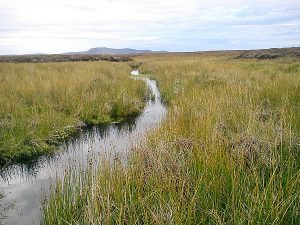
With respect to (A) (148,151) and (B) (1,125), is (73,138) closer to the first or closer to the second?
(B) (1,125)

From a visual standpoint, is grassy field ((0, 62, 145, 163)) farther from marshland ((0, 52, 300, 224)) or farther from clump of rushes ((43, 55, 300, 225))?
clump of rushes ((43, 55, 300, 225))

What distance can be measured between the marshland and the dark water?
0.08 feet

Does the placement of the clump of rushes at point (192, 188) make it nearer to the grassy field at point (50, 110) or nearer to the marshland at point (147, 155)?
the marshland at point (147, 155)

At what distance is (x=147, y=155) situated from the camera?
4531mm

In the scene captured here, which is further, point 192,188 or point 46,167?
point 46,167

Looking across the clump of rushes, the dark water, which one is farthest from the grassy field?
the clump of rushes

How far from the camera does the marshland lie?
3.21 m

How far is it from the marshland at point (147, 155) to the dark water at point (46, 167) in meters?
0.02

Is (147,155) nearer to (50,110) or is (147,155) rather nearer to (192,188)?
(192,188)

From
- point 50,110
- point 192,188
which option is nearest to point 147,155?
point 192,188

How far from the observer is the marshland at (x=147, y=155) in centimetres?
321

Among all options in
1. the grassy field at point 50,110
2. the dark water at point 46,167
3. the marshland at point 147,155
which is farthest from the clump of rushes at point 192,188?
the grassy field at point 50,110

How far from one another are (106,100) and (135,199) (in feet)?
25.8

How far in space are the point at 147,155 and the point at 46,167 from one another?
8.88 ft
